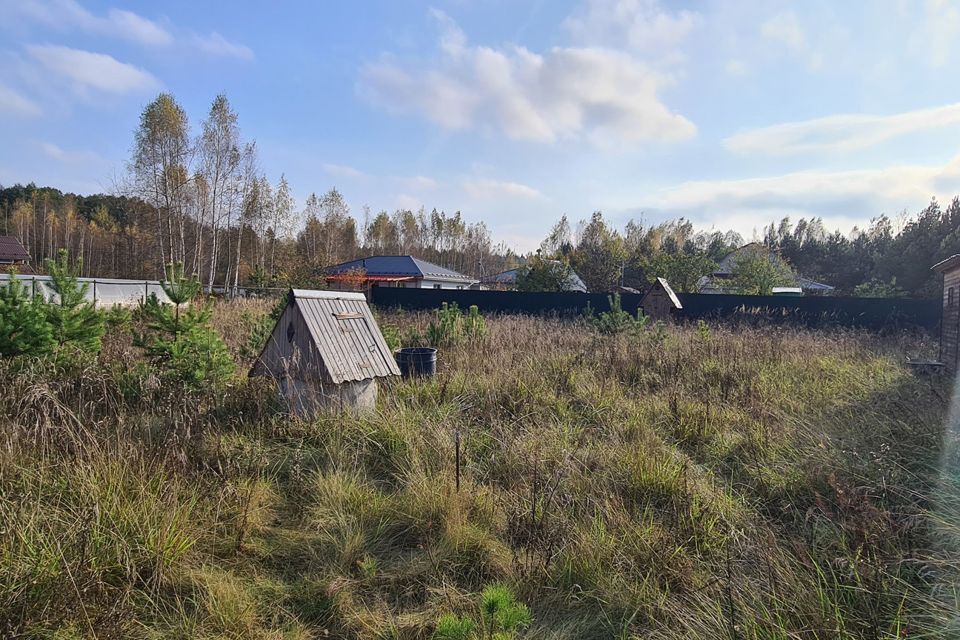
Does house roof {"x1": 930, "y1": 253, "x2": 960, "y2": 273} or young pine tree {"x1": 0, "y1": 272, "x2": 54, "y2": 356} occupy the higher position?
house roof {"x1": 930, "y1": 253, "x2": 960, "y2": 273}

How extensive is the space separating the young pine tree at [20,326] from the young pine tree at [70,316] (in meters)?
0.17

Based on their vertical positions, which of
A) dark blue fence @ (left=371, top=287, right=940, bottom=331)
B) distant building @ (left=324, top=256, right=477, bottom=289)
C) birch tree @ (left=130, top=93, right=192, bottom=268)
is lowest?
dark blue fence @ (left=371, top=287, right=940, bottom=331)

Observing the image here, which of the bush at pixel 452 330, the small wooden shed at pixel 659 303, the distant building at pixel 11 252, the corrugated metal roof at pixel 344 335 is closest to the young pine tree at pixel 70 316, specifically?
the corrugated metal roof at pixel 344 335

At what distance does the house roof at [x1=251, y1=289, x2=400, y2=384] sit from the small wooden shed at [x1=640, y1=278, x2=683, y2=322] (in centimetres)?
1175

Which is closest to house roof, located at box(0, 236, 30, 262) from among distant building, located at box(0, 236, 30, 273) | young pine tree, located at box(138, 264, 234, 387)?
distant building, located at box(0, 236, 30, 273)

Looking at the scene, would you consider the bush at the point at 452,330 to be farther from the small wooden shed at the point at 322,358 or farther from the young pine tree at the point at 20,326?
the young pine tree at the point at 20,326

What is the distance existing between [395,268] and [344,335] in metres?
34.6

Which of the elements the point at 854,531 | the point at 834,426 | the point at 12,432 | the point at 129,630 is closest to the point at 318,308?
the point at 12,432

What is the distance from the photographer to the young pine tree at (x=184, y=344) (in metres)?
4.89

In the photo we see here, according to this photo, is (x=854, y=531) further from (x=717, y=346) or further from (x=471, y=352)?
(x=717, y=346)

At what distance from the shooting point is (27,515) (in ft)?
7.95

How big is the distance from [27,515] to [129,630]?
922mm

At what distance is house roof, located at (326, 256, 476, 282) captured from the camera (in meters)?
37.0

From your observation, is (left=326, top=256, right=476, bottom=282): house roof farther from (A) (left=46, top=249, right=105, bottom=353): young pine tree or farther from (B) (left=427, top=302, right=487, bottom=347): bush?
(A) (left=46, top=249, right=105, bottom=353): young pine tree
